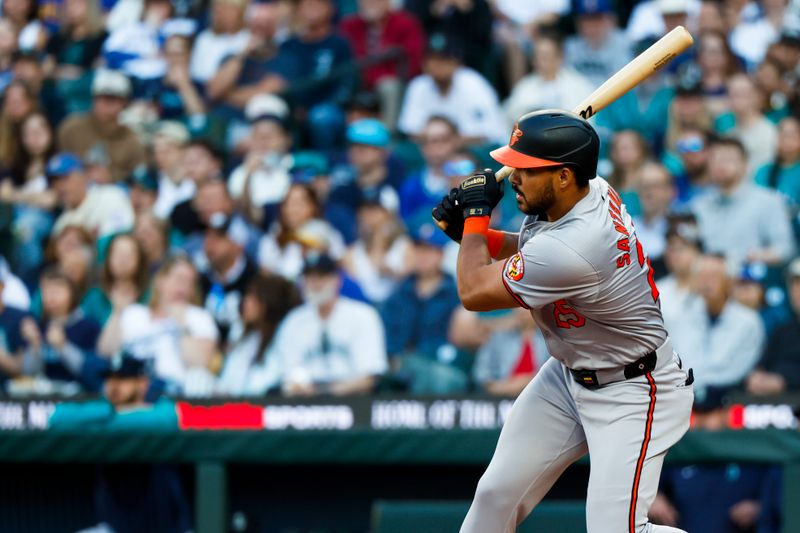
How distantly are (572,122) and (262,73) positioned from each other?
5826 mm

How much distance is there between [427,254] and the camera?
757 centimetres

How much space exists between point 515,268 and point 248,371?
3551 millimetres

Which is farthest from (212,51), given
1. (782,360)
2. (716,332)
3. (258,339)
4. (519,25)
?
(782,360)

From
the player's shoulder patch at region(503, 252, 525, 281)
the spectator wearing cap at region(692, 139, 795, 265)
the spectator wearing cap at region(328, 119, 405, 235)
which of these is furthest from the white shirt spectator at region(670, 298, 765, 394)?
the player's shoulder patch at region(503, 252, 525, 281)

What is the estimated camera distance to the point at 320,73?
9.59 m

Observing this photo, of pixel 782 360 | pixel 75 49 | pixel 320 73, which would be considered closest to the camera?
pixel 782 360

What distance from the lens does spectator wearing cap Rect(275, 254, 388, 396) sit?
23.6ft

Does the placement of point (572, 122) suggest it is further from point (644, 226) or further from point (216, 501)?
point (644, 226)

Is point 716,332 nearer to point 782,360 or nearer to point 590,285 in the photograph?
point 782,360

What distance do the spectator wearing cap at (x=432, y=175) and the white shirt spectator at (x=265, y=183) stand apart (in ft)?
2.60

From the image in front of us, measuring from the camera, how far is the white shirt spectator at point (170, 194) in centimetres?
871

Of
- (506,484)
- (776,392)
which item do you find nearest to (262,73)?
(776,392)

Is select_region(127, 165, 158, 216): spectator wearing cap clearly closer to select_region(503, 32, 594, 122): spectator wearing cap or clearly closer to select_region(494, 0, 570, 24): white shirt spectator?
select_region(503, 32, 594, 122): spectator wearing cap

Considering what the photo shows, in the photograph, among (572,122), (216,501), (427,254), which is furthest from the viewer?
(427,254)
